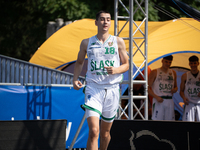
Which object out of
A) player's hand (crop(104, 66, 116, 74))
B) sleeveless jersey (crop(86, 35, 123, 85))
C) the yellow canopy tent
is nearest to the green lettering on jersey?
sleeveless jersey (crop(86, 35, 123, 85))

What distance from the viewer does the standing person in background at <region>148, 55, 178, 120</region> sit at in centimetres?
803

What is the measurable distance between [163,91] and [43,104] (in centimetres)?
288

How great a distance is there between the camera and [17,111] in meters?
7.12

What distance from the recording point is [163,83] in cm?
816

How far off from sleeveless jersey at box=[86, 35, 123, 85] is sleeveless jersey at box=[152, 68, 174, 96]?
3.96 meters

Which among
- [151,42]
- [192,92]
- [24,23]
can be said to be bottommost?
[192,92]

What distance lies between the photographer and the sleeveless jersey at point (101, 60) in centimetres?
428

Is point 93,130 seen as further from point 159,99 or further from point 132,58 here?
point 159,99

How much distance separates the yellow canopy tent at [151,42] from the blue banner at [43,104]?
2.31m

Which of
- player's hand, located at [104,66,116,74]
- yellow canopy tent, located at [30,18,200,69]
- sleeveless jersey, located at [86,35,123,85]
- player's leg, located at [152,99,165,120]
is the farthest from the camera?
yellow canopy tent, located at [30,18,200,69]

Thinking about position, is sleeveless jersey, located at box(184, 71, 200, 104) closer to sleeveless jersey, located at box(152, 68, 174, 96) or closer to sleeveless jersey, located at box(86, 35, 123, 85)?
sleeveless jersey, located at box(152, 68, 174, 96)

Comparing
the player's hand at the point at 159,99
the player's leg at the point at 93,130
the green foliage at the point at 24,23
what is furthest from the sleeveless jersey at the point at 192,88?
the green foliage at the point at 24,23

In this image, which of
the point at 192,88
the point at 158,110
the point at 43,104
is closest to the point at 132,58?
the point at 158,110

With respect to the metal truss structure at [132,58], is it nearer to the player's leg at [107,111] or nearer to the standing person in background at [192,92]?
the standing person in background at [192,92]
